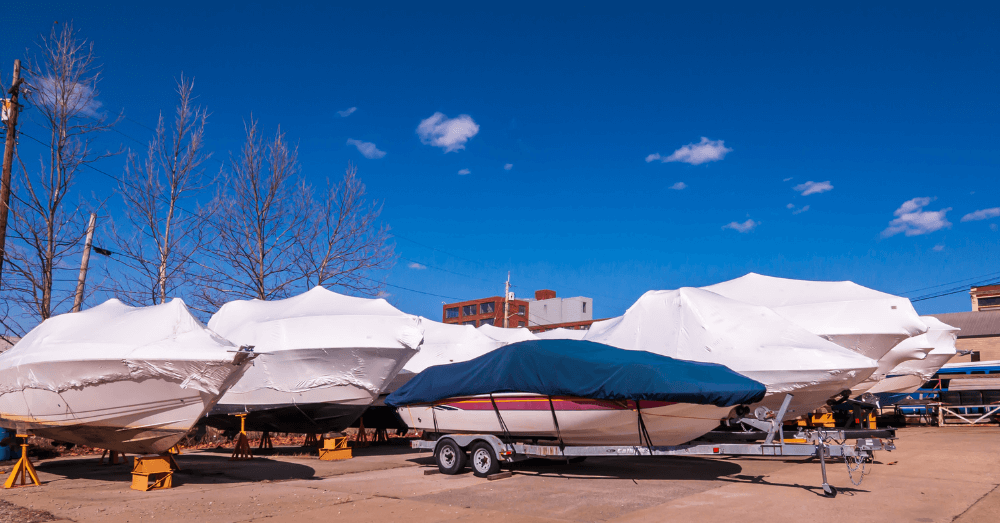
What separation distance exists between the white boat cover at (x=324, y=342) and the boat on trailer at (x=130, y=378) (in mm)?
3590

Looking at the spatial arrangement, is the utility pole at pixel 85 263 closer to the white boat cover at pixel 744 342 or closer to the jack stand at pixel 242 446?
the jack stand at pixel 242 446

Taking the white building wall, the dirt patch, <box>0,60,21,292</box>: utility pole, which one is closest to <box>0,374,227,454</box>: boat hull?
the dirt patch

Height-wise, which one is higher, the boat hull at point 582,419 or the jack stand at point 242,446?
the boat hull at point 582,419

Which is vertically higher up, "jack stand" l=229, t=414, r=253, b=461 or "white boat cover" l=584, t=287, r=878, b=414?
"white boat cover" l=584, t=287, r=878, b=414

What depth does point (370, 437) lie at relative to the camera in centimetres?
2194

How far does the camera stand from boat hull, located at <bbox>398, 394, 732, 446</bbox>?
9.59 metres

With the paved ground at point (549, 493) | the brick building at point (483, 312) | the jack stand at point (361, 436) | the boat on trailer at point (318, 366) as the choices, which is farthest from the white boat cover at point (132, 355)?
the brick building at point (483, 312)

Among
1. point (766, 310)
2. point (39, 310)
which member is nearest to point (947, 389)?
point (766, 310)

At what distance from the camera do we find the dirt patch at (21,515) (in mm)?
7746

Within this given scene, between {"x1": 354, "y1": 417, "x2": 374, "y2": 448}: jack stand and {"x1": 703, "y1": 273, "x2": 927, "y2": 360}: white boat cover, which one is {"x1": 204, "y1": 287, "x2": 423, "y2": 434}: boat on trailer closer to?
{"x1": 354, "y1": 417, "x2": 374, "y2": 448}: jack stand

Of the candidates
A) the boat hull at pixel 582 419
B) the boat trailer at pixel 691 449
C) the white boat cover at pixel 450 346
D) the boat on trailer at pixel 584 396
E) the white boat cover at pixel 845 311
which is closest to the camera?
the boat trailer at pixel 691 449

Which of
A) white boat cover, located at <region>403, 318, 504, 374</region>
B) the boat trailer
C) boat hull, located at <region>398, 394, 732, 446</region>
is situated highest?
white boat cover, located at <region>403, 318, 504, 374</region>

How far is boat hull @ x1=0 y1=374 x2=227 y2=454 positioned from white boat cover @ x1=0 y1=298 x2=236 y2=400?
15 cm

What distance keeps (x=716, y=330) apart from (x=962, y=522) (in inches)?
241
